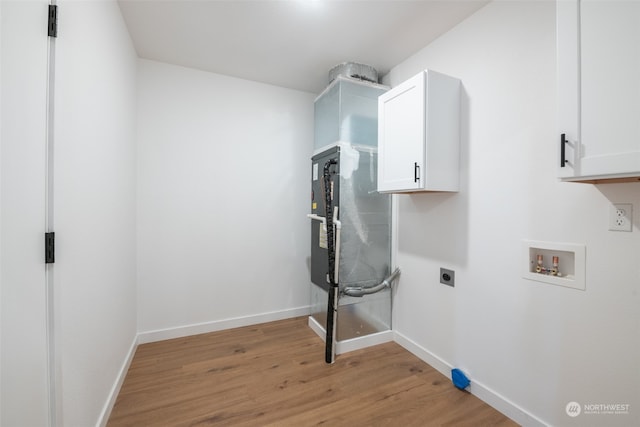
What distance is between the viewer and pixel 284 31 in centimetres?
209

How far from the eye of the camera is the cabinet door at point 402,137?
1.86 metres

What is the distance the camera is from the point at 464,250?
195 cm

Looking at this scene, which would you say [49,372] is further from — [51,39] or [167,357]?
[167,357]

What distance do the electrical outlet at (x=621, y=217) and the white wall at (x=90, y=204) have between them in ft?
7.87

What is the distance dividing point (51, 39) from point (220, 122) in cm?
178

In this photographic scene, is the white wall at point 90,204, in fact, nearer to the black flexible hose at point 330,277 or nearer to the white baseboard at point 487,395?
the black flexible hose at point 330,277

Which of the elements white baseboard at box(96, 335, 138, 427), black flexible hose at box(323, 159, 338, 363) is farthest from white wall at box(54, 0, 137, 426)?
black flexible hose at box(323, 159, 338, 363)

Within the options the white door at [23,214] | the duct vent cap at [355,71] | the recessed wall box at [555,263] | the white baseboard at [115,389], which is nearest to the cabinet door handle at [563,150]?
the recessed wall box at [555,263]

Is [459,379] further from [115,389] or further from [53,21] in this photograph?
[53,21]

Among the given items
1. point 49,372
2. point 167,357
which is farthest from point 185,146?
point 49,372

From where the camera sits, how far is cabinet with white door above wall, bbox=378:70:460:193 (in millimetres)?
1841

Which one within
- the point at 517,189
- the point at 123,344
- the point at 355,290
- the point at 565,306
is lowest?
the point at 123,344

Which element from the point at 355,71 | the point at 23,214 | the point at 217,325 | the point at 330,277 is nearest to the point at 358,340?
the point at 330,277

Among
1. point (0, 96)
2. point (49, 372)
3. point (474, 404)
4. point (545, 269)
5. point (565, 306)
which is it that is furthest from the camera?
point (474, 404)
